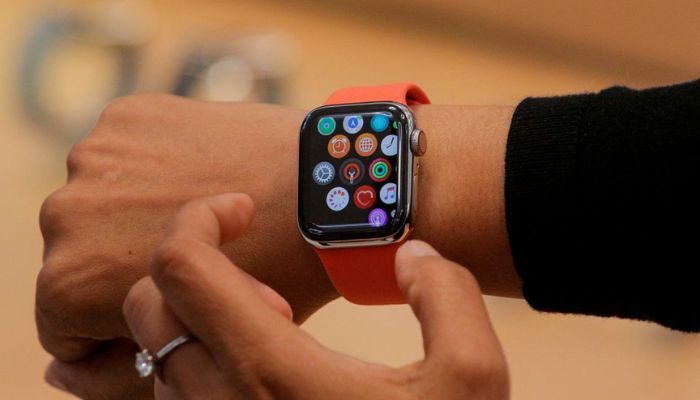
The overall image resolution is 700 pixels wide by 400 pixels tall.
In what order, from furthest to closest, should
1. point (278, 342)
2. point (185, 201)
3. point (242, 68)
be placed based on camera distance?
point (242, 68)
point (185, 201)
point (278, 342)

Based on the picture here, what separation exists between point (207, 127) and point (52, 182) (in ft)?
1.70

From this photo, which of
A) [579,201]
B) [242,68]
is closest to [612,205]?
[579,201]

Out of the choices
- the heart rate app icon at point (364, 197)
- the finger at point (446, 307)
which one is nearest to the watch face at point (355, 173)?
the heart rate app icon at point (364, 197)

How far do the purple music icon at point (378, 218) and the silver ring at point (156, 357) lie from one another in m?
0.18

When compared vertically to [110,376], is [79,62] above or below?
above

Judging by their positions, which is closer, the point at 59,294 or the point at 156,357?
the point at 156,357

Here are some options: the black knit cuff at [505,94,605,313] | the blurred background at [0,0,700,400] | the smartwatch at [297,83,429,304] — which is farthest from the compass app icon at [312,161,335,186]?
the blurred background at [0,0,700,400]

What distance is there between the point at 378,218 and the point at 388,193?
0.06 ft

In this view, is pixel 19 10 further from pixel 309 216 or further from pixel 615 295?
pixel 615 295

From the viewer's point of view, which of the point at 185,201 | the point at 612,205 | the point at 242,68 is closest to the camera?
the point at 612,205

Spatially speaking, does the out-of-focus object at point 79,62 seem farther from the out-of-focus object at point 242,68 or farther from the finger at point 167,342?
the finger at point 167,342

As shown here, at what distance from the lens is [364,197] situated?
61 centimetres

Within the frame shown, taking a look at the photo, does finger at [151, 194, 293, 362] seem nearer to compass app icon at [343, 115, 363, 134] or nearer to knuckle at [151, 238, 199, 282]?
knuckle at [151, 238, 199, 282]

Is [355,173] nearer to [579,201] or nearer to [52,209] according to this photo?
[579,201]
